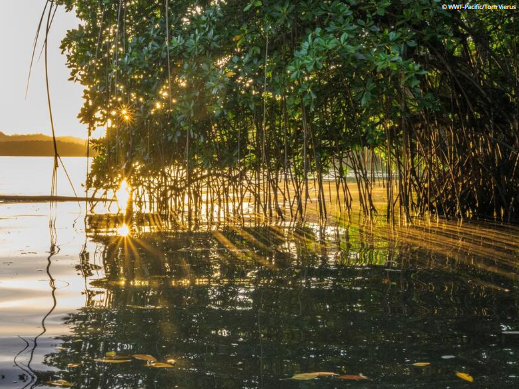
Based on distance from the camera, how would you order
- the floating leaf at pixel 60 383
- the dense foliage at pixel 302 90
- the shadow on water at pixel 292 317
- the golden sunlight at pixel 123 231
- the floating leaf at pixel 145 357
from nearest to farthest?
the floating leaf at pixel 60 383, the shadow on water at pixel 292 317, the floating leaf at pixel 145 357, the dense foliage at pixel 302 90, the golden sunlight at pixel 123 231

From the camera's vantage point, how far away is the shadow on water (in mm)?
2410

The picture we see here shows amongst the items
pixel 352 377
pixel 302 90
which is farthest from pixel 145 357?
pixel 302 90

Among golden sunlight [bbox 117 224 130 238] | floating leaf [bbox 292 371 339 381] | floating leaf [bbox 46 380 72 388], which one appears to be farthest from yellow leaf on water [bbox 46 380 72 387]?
golden sunlight [bbox 117 224 130 238]

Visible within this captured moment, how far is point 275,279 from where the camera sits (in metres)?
4.15

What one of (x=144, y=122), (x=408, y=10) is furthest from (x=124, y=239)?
(x=408, y=10)

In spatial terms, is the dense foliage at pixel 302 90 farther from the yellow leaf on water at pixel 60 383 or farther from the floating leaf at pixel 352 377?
the yellow leaf on water at pixel 60 383

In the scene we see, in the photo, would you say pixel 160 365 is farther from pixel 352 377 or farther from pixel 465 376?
pixel 465 376

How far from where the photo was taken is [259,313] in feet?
10.7

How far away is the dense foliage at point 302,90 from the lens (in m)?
5.43

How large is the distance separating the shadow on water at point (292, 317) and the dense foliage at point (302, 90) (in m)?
0.99

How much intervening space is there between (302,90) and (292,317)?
2438mm

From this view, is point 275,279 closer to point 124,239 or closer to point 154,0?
point 124,239

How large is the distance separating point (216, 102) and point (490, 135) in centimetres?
290

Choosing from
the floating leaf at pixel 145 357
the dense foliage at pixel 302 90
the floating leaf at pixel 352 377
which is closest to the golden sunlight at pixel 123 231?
the dense foliage at pixel 302 90
